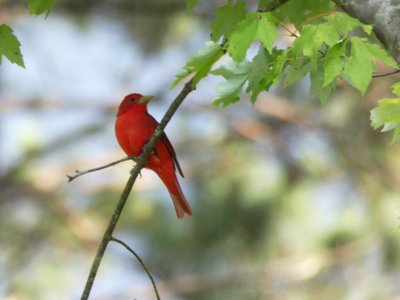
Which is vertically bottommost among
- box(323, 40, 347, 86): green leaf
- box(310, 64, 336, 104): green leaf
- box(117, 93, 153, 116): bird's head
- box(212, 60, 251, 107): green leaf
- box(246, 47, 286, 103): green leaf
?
box(323, 40, 347, 86): green leaf

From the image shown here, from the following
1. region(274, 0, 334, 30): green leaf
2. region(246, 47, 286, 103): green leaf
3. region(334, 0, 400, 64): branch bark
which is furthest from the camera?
region(274, 0, 334, 30): green leaf

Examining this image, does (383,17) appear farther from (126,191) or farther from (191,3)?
(126,191)

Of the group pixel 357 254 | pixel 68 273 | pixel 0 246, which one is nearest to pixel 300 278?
pixel 357 254

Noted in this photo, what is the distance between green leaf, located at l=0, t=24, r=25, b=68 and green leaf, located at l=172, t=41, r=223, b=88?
0.50 metres

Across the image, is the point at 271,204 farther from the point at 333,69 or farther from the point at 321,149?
the point at 333,69

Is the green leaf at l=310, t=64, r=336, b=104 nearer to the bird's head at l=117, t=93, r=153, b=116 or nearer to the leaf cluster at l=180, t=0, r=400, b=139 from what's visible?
the leaf cluster at l=180, t=0, r=400, b=139

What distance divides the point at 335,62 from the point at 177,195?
5.50ft

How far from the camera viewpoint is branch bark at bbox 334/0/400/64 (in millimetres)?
2766

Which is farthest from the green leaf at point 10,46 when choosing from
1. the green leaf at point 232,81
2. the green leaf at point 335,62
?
the green leaf at point 335,62

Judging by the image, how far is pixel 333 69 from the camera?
2656mm

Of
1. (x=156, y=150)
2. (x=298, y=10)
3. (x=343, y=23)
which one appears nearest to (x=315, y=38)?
(x=343, y=23)

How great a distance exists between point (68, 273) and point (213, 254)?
1579 mm

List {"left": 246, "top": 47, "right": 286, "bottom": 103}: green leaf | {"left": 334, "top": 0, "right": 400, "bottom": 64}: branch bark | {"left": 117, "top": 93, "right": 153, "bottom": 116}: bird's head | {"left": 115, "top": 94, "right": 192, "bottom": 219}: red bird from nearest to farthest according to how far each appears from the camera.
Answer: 1. {"left": 334, "top": 0, "right": 400, "bottom": 64}: branch bark
2. {"left": 246, "top": 47, "right": 286, "bottom": 103}: green leaf
3. {"left": 115, "top": 94, "right": 192, "bottom": 219}: red bird
4. {"left": 117, "top": 93, "right": 153, "bottom": 116}: bird's head

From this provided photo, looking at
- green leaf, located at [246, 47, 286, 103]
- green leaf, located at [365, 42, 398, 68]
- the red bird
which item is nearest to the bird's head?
the red bird
